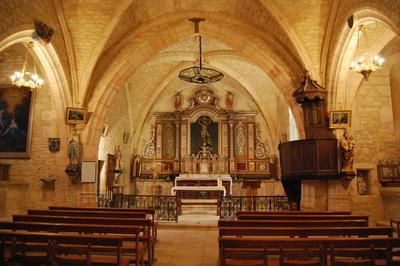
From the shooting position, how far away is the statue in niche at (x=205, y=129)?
1881 centimetres

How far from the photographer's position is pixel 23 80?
927 cm

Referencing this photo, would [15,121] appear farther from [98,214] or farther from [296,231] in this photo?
[296,231]

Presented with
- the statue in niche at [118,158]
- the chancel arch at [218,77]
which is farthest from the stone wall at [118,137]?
the chancel arch at [218,77]

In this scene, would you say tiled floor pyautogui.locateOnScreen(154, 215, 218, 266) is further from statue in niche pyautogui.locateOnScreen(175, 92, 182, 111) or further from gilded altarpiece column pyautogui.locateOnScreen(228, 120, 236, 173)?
statue in niche pyautogui.locateOnScreen(175, 92, 182, 111)

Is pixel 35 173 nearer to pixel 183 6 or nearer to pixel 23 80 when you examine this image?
pixel 23 80

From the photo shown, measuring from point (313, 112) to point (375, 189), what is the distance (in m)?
3.22

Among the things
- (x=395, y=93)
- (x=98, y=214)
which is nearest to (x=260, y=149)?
(x=395, y=93)

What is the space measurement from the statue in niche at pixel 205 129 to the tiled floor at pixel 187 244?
8.96m

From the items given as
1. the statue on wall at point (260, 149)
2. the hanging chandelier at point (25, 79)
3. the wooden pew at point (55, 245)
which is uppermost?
the hanging chandelier at point (25, 79)

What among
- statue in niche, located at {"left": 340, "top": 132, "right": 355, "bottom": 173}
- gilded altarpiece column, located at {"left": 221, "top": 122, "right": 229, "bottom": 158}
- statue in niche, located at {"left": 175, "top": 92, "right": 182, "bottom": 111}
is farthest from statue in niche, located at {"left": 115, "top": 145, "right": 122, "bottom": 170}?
statue in niche, located at {"left": 340, "top": 132, "right": 355, "bottom": 173}

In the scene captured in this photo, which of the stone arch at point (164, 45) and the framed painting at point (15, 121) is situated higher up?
the stone arch at point (164, 45)

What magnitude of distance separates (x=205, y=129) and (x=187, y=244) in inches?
472

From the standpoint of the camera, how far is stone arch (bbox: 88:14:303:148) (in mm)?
11453

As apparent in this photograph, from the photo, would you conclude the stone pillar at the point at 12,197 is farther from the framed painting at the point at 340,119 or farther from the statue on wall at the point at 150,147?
the framed painting at the point at 340,119
